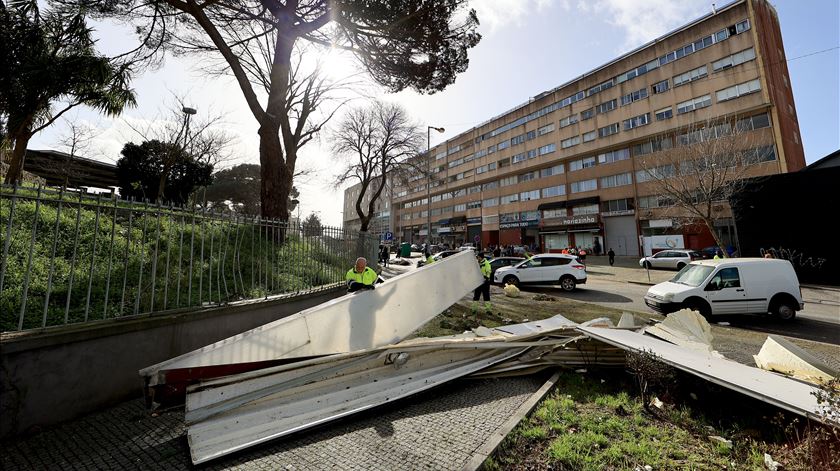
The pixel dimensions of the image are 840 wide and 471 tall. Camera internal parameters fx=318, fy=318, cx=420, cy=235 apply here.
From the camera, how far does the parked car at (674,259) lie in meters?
19.5

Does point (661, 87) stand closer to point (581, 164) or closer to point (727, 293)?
point (581, 164)

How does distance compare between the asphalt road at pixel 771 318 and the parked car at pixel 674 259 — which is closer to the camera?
the asphalt road at pixel 771 318

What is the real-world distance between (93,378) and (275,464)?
2.20 meters

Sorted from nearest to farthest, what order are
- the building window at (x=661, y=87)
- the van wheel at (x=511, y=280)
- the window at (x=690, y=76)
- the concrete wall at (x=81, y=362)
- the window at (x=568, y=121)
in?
the concrete wall at (x=81, y=362) → the van wheel at (x=511, y=280) → the window at (x=690, y=76) → the building window at (x=661, y=87) → the window at (x=568, y=121)

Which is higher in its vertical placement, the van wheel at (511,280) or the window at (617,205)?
the window at (617,205)

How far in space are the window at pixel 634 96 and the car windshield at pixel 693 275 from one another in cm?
2897

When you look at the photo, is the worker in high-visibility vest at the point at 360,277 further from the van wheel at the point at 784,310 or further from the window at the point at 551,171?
the window at the point at 551,171

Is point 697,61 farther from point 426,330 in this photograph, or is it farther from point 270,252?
point 270,252

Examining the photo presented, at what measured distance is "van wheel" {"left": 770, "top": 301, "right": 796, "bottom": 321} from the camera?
7.88m

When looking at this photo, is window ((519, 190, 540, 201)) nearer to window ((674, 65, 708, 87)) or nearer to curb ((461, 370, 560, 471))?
window ((674, 65, 708, 87))

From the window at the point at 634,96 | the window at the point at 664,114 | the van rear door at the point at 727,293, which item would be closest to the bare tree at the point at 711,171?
the van rear door at the point at 727,293

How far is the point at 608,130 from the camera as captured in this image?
107ft

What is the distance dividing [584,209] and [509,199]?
1107 centimetres

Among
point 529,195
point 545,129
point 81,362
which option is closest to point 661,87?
point 545,129
